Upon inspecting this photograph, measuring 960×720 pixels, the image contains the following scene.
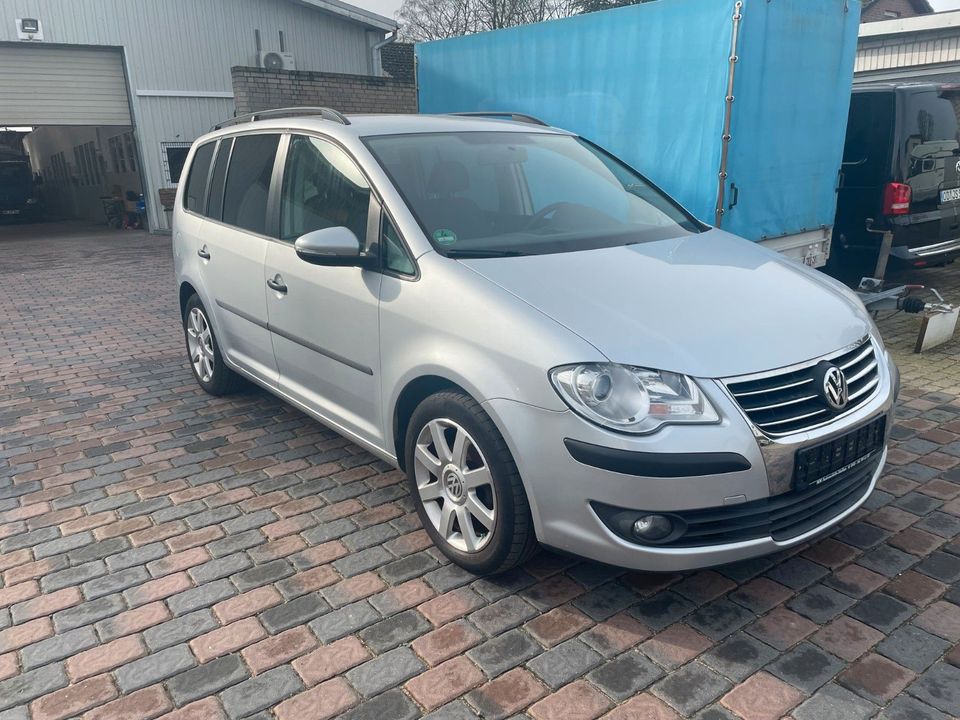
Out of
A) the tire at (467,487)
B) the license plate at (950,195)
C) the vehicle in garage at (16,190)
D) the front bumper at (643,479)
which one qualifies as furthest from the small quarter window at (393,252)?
the vehicle in garage at (16,190)

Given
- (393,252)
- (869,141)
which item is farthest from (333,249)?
(869,141)

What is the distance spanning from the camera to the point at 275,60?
1767 centimetres

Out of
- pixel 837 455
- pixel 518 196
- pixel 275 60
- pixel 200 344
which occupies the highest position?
pixel 275 60

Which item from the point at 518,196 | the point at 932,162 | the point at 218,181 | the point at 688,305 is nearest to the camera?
the point at 688,305

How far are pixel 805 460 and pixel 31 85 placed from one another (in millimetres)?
18116

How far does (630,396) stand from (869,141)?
602 cm

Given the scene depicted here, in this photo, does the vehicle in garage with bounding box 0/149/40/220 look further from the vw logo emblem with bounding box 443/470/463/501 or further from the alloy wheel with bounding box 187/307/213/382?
the vw logo emblem with bounding box 443/470/463/501

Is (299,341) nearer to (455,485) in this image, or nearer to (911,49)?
(455,485)

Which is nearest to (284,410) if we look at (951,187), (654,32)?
(654,32)


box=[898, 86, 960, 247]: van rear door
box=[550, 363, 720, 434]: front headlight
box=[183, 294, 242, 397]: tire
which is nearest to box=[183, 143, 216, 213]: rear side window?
box=[183, 294, 242, 397]: tire

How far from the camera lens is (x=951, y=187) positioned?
7258 millimetres

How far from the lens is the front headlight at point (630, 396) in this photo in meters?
2.50

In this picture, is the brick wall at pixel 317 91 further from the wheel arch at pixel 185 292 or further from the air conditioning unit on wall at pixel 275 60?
the wheel arch at pixel 185 292

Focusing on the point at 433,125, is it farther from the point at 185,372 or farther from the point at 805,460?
the point at 185,372
